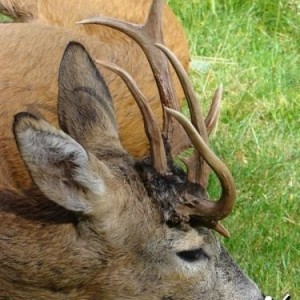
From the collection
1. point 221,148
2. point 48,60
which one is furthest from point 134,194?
point 221,148

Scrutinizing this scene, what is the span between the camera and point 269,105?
7.94m

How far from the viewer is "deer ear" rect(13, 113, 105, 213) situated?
4.50 metres

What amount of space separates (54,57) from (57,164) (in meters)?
1.65

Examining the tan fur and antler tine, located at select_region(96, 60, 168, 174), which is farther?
the tan fur

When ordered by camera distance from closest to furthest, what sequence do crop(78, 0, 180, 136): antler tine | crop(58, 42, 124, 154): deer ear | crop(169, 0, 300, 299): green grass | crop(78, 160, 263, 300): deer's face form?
1. crop(78, 160, 263, 300): deer's face
2. crop(58, 42, 124, 154): deer ear
3. crop(78, 0, 180, 136): antler tine
4. crop(169, 0, 300, 299): green grass

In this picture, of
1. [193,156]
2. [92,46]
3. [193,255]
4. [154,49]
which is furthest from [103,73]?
[193,255]

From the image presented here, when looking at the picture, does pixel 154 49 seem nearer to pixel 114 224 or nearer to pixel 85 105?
pixel 85 105

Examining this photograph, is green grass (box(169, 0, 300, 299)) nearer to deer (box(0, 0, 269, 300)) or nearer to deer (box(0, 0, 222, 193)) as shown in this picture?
deer (box(0, 0, 222, 193))

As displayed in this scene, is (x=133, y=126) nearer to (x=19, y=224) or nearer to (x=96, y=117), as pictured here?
(x=96, y=117)

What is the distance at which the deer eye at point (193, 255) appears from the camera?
5008mm

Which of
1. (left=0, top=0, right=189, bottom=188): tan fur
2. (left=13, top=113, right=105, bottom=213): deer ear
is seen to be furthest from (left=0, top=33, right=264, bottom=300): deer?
(left=0, top=0, right=189, bottom=188): tan fur

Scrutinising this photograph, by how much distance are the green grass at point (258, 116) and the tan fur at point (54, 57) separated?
79 centimetres

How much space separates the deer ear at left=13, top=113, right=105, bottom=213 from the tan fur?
23.6 inches

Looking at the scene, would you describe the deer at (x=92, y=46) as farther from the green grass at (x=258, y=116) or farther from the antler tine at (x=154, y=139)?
the green grass at (x=258, y=116)
